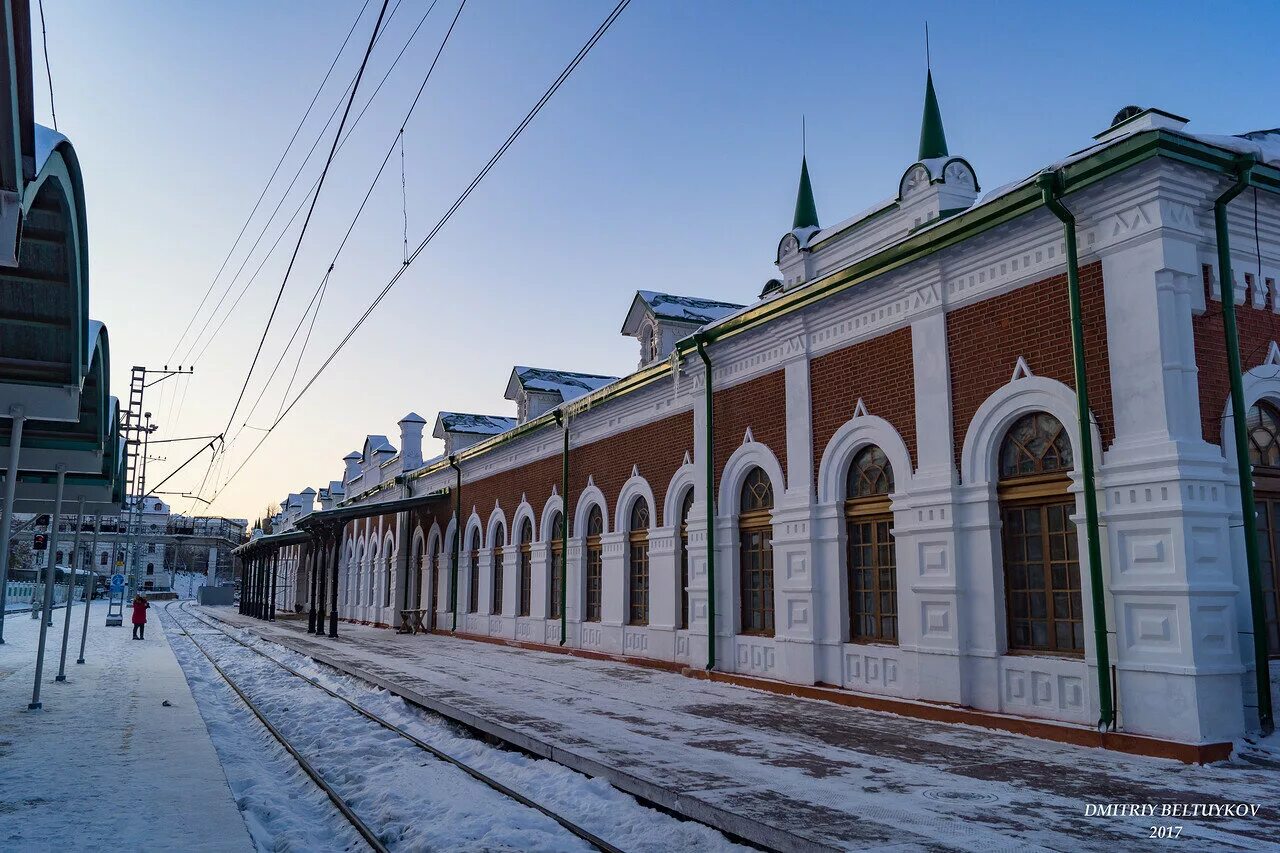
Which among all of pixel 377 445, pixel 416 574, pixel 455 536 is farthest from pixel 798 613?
pixel 377 445

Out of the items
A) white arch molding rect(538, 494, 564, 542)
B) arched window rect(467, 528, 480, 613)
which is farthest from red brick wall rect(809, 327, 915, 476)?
arched window rect(467, 528, 480, 613)

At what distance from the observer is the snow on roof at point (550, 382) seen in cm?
2478

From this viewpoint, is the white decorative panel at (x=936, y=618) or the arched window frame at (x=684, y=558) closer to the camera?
the white decorative panel at (x=936, y=618)

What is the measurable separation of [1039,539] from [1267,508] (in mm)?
2018

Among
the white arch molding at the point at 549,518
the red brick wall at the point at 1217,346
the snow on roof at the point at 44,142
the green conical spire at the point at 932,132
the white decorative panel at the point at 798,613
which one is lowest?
the white decorative panel at the point at 798,613

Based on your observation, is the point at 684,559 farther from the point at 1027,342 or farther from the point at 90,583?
the point at 90,583

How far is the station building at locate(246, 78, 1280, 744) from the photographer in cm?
810

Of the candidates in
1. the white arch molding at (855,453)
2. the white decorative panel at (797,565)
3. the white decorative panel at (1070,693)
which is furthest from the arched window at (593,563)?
the white decorative panel at (1070,693)

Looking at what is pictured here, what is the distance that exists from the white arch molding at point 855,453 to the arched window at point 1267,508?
11.1ft

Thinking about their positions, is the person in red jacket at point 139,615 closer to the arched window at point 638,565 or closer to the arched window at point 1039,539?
the arched window at point 638,565

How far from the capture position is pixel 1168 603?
7914 millimetres

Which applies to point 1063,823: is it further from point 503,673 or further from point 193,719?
point 503,673

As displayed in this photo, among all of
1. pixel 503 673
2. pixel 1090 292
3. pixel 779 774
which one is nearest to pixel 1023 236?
pixel 1090 292

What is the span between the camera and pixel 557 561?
21.1 m
